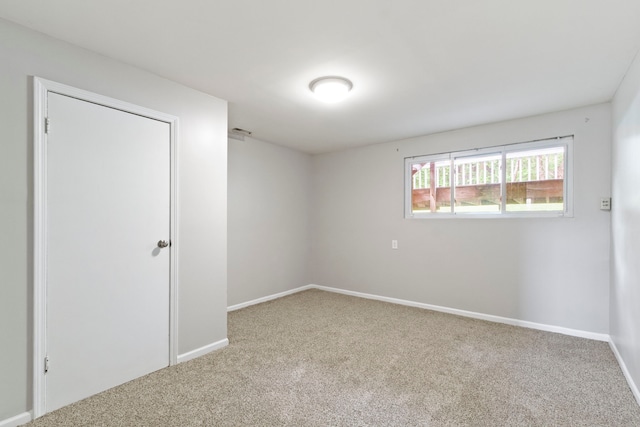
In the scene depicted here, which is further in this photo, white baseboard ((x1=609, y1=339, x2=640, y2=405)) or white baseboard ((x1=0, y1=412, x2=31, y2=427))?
white baseboard ((x1=609, y1=339, x2=640, y2=405))

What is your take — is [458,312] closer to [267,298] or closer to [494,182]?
[494,182]

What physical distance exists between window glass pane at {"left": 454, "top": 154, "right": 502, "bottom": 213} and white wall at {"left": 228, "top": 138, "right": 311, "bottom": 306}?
238cm

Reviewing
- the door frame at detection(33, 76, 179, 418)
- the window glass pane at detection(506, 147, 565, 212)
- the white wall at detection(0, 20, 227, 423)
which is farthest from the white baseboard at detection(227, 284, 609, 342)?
the door frame at detection(33, 76, 179, 418)

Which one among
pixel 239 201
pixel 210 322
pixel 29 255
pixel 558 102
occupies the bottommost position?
pixel 210 322

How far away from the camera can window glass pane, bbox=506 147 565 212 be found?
3238mm

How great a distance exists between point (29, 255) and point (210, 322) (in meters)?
1.39

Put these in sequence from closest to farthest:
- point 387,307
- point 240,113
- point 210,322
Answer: point 210,322, point 240,113, point 387,307

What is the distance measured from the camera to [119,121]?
2191 millimetres

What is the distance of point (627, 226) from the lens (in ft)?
7.47

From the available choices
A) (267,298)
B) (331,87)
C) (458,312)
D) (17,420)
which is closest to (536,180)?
(458,312)

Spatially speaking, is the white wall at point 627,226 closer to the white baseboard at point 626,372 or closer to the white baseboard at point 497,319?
the white baseboard at point 626,372

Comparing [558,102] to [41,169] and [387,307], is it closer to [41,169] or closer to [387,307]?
[387,307]

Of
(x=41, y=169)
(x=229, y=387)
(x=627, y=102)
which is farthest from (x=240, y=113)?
(x=627, y=102)

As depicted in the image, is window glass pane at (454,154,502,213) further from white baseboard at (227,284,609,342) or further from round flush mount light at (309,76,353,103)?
round flush mount light at (309,76,353,103)
